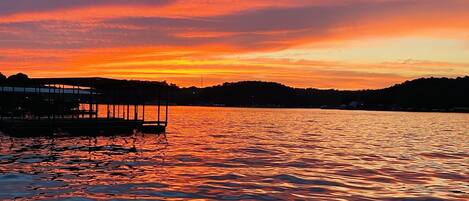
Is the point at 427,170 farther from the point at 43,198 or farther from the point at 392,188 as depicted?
the point at 43,198

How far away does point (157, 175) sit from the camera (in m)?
22.1

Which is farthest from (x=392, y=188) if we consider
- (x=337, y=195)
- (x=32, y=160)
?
(x=32, y=160)

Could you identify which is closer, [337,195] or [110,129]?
[337,195]

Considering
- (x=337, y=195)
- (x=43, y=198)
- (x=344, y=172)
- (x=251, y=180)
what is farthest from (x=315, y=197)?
(x=43, y=198)

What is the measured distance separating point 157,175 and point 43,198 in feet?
21.5

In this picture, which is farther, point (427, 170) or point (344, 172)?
point (427, 170)

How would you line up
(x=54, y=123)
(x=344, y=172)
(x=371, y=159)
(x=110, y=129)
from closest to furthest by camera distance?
(x=344, y=172) → (x=371, y=159) → (x=54, y=123) → (x=110, y=129)

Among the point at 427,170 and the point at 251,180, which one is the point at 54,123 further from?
the point at 427,170

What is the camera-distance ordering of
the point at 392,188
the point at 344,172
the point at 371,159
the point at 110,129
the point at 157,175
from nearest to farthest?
the point at 392,188, the point at 157,175, the point at 344,172, the point at 371,159, the point at 110,129

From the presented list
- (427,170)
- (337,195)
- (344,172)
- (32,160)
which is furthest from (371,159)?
(32,160)

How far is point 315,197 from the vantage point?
17.9 m

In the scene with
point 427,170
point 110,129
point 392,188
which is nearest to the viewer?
point 392,188

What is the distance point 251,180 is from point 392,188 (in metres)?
6.16

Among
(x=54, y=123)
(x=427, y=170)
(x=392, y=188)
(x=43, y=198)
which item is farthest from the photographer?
(x=54, y=123)
